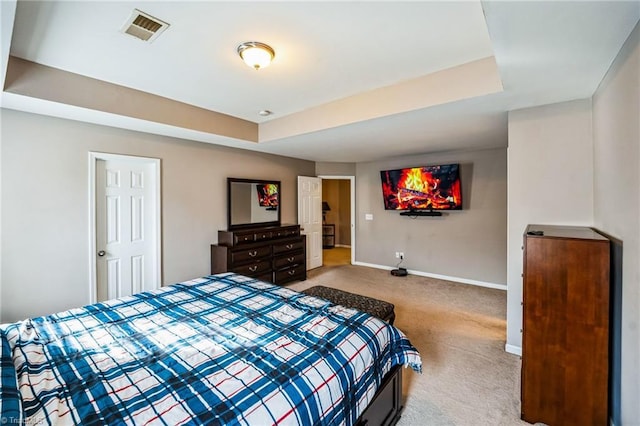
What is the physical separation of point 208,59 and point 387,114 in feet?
5.51

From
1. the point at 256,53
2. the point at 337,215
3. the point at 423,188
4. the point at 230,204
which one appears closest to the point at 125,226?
the point at 230,204

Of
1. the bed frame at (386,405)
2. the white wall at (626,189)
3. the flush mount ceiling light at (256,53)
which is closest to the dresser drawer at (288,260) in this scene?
the bed frame at (386,405)

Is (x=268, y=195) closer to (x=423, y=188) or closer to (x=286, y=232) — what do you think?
(x=286, y=232)

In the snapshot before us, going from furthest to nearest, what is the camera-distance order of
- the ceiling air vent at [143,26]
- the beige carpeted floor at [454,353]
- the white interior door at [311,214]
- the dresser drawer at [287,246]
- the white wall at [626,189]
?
the white interior door at [311,214]
the dresser drawer at [287,246]
the beige carpeted floor at [454,353]
the ceiling air vent at [143,26]
the white wall at [626,189]

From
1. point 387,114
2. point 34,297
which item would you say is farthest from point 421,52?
point 34,297

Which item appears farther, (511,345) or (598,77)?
(511,345)

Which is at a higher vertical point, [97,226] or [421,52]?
[421,52]

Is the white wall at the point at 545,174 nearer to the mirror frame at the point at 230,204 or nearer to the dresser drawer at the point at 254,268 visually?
the dresser drawer at the point at 254,268

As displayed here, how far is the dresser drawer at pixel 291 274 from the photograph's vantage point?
189 inches

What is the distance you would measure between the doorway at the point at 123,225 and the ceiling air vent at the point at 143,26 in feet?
6.16

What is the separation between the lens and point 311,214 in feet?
20.2

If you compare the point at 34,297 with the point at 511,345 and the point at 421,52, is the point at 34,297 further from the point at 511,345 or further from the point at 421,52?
the point at 511,345

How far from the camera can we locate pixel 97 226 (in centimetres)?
326

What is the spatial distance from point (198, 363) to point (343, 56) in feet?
7.38
